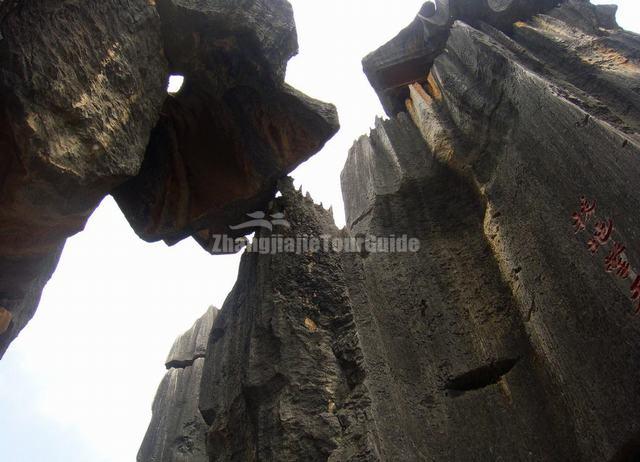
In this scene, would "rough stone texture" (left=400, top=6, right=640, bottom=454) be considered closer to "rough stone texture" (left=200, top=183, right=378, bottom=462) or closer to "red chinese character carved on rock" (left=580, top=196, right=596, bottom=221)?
"red chinese character carved on rock" (left=580, top=196, right=596, bottom=221)

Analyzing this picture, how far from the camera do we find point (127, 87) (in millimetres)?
4406

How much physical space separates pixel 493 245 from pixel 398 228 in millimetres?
1315

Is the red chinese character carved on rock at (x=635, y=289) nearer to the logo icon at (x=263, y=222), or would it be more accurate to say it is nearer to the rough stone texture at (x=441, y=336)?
the rough stone texture at (x=441, y=336)

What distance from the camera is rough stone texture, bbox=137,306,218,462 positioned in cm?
980

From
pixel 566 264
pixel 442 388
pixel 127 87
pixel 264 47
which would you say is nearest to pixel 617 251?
pixel 566 264

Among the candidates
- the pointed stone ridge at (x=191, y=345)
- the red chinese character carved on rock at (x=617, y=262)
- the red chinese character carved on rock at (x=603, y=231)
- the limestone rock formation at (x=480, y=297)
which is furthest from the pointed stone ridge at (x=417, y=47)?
→ the pointed stone ridge at (x=191, y=345)

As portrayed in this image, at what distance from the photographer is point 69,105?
3.74 m

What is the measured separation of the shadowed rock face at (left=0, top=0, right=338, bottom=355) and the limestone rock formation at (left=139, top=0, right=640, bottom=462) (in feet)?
2.94

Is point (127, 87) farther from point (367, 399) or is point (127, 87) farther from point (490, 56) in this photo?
point (490, 56)

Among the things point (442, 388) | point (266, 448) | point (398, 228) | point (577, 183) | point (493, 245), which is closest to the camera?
point (266, 448)

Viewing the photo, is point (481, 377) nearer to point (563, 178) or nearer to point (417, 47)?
point (563, 178)

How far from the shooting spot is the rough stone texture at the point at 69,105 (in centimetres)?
361

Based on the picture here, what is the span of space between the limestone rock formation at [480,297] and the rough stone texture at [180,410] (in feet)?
16.2

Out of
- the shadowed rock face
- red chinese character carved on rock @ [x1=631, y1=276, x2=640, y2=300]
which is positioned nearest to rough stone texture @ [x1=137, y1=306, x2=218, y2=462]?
the shadowed rock face
